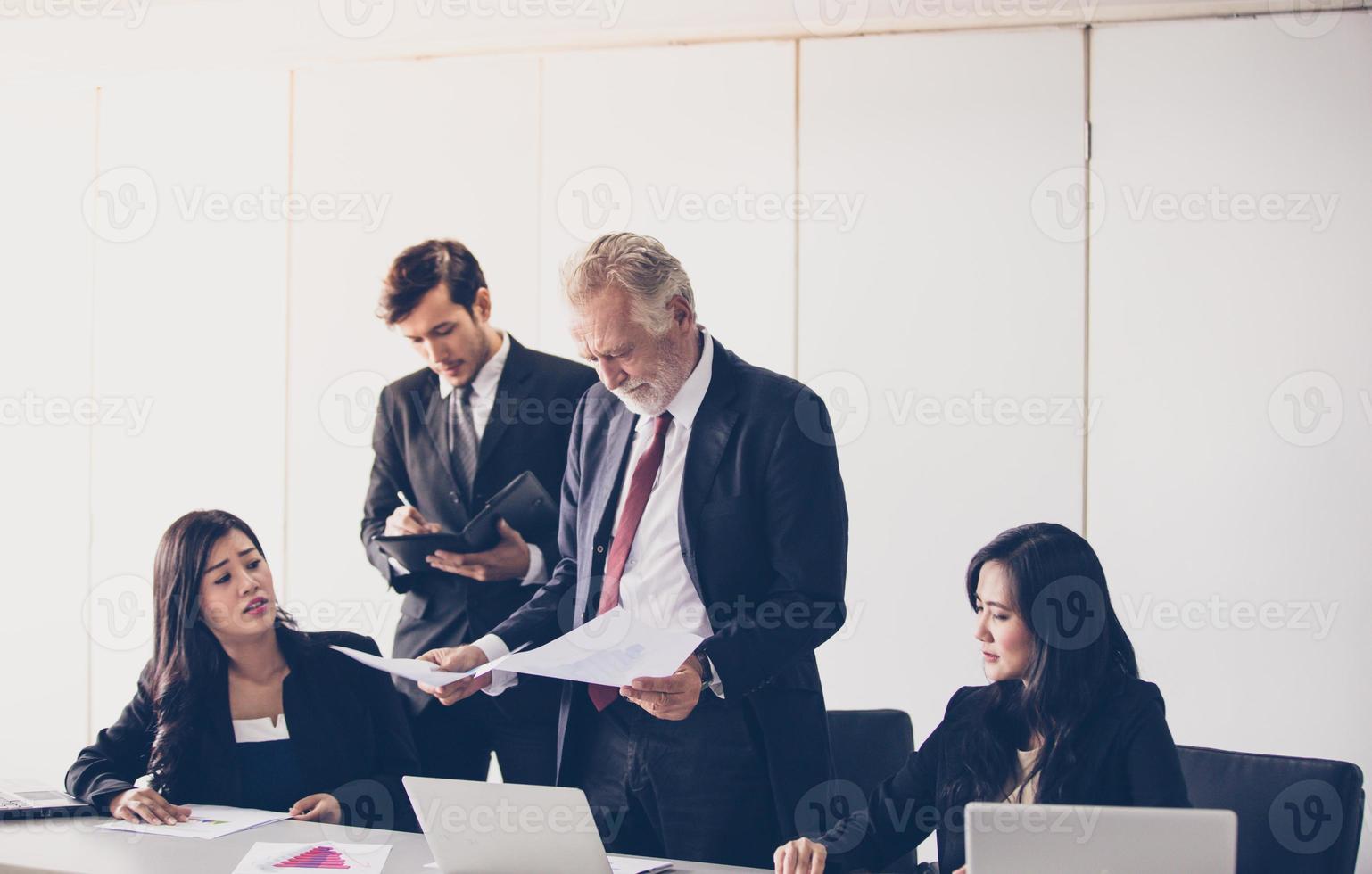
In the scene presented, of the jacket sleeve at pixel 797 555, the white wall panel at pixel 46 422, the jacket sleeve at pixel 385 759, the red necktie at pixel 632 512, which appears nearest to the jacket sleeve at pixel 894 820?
Answer: the jacket sleeve at pixel 797 555

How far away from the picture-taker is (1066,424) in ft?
12.8

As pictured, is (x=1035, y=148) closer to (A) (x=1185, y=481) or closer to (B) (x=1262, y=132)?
(B) (x=1262, y=132)

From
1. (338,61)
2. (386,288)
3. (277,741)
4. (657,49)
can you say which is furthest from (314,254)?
(277,741)

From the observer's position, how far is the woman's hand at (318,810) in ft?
8.48

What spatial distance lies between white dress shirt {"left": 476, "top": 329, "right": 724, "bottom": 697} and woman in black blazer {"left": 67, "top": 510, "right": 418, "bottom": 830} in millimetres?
440

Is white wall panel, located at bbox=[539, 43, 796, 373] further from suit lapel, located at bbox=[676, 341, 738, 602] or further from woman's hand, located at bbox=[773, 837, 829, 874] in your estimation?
woman's hand, located at bbox=[773, 837, 829, 874]

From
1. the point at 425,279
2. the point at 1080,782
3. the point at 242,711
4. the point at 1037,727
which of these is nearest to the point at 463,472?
the point at 425,279

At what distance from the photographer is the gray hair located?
2.54m

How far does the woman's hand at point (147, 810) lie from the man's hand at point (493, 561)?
0.94 meters

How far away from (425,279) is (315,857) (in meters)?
1.84

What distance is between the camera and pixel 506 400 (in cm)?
349

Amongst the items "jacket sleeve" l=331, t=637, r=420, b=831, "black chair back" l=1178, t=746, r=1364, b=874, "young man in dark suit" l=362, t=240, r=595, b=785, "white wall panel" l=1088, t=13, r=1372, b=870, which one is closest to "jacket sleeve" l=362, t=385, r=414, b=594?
"young man in dark suit" l=362, t=240, r=595, b=785

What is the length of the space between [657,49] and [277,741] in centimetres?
253

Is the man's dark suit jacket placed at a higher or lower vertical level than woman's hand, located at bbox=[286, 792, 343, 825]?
higher
